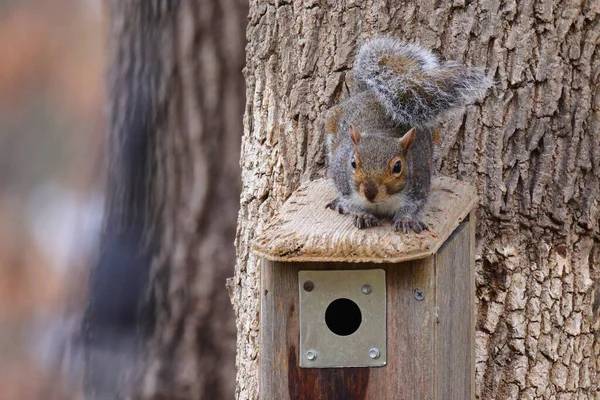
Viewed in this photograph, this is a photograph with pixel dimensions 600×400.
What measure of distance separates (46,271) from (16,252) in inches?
6.2

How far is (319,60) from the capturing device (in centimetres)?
249

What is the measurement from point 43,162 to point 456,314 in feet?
7.93

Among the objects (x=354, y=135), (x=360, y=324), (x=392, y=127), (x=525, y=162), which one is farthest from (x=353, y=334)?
(x=525, y=162)

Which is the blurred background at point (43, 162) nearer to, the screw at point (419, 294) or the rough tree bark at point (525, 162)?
the rough tree bark at point (525, 162)

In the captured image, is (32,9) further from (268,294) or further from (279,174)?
(268,294)

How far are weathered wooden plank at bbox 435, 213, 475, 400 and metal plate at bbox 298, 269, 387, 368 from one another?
0.13 metres

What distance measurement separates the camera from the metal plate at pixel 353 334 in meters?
1.77

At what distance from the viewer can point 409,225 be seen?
181cm

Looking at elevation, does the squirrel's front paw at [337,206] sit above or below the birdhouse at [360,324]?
above

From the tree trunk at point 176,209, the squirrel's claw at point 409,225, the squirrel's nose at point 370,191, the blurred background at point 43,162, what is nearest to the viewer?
the squirrel's claw at point 409,225

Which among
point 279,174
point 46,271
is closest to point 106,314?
point 46,271

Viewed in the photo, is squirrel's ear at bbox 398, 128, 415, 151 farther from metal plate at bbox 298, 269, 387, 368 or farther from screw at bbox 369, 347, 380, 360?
screw at bbox 369, 347, 380, 360

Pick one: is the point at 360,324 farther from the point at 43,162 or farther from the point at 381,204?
the point at 43,162

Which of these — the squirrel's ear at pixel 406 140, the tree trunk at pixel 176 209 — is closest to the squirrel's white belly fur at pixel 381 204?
the squirrel's ear at pixel 406 140
